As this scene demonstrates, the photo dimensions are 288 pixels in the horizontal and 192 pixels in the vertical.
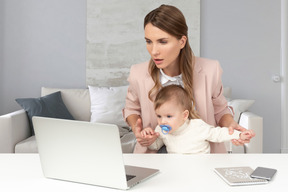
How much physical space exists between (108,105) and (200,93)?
1912 mm

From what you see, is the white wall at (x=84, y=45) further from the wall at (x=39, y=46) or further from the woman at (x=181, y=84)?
the woman at (x=181, y=84)

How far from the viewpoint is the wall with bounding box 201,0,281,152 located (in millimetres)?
3893

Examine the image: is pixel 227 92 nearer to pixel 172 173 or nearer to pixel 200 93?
pixel 200 93

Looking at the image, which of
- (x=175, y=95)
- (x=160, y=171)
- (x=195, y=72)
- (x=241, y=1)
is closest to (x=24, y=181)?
(x=160, y=171)

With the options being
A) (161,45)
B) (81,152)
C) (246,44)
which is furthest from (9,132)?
(246,44)

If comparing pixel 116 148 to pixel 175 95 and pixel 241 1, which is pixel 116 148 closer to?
pixel 175 95

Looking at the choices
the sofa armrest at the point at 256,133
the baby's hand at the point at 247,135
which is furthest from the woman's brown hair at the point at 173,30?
the sofa armrest at the point at 256,133

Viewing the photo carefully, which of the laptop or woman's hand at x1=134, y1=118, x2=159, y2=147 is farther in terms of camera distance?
woman's hand at x1=134, y1=118, x2=159, y2=147

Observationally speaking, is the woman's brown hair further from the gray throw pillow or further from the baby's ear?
the gray throw pillow

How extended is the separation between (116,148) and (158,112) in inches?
22.3

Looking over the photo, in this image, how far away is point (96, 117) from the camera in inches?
136

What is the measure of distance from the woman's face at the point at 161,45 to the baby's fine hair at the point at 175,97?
0.11m

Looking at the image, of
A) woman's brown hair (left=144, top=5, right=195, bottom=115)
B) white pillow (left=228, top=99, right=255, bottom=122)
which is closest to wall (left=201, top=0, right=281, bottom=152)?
white pillow (left=228, top=99, right=255, bottom=122)

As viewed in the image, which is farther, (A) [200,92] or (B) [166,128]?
(A) [200,92]
